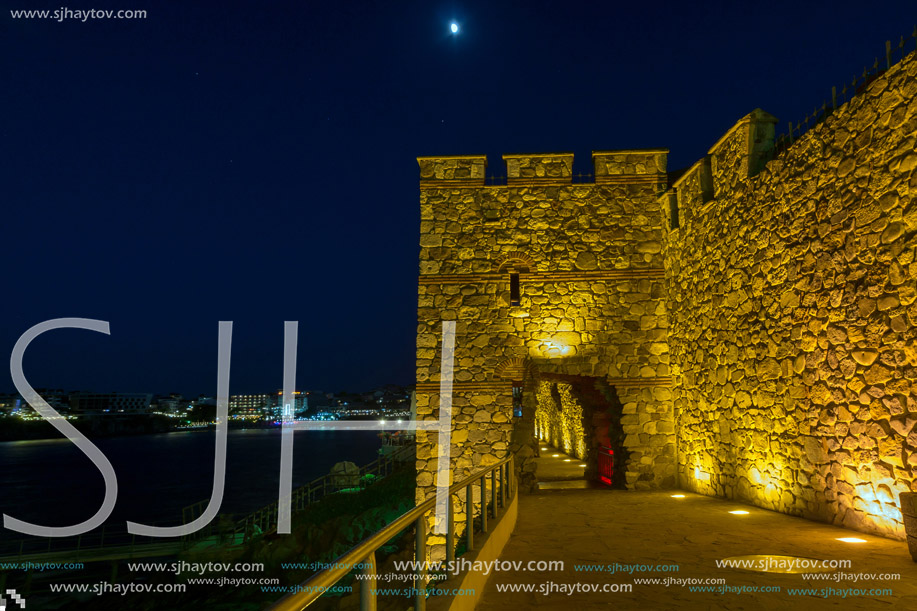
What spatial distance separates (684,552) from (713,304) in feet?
14.2

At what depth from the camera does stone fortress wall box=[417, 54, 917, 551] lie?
4.86 meters

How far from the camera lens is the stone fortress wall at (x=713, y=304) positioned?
4863 mm

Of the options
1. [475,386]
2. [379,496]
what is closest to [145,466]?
[379,496]

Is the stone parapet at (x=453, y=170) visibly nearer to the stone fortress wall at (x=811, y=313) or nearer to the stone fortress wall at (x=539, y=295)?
the stone fortress wall at (x=539, y=295)

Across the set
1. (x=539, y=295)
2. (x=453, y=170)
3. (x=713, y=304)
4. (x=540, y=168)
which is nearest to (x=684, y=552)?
(x=713, y=304)

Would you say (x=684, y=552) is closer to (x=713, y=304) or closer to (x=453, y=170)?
(x=713, y=304)

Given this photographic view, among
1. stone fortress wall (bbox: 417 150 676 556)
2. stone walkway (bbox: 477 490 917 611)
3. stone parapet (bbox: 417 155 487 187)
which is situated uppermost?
stone parapet (bbox: 417 155 487 187)

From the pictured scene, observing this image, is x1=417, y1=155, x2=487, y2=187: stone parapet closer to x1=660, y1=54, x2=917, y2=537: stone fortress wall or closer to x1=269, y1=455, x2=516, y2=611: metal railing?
x1=660, y1=54, x2=917, y2=537: stone fortress wall

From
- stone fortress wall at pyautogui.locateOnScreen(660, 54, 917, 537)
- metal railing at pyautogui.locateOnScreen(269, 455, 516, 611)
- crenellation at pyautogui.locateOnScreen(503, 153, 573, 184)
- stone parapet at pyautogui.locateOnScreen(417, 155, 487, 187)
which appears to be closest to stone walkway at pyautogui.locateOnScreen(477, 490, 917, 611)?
stone fortress wall at pyautogui.locateOnScreen(660, 54, 917, 537)

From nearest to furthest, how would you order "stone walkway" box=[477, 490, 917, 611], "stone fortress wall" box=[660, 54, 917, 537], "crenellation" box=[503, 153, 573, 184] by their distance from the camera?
"stone walkway" box=[477, 490, 917, 611], "stone fortress wall" box=[660, 54, 917, 537], "crenellation" box=[503, 153, 573, 184]

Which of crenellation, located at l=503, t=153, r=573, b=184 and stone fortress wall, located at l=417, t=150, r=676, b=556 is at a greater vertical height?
crenellation, located at l=503, t=153, r=573, b=184

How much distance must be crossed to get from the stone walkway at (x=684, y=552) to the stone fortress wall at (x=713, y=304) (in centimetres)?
63

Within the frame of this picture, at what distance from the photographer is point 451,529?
3305 millimetres

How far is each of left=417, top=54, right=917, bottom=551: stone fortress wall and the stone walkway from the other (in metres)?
0.63
